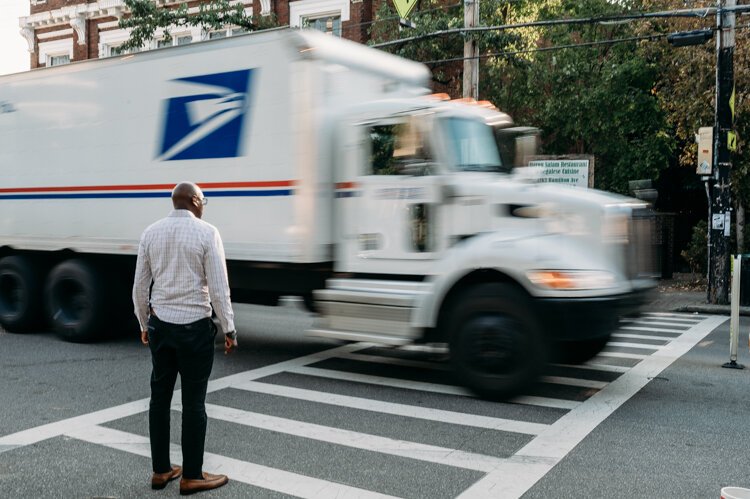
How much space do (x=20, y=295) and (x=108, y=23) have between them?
20869mm

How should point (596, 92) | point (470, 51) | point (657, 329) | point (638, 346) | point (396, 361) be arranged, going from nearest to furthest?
point (396, 361) → point (638, 346) → point (657, 329) → point (470, 51) → point (596, 92)

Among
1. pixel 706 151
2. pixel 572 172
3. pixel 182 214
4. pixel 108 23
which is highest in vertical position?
pixel 108 23

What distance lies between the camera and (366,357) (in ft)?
30.3

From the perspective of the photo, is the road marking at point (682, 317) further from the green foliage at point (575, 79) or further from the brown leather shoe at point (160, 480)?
the brown leather shoe at point (160, 480)

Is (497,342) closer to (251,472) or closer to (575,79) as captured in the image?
(251,472)

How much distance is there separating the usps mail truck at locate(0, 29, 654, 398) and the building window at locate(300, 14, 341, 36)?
1513 cm

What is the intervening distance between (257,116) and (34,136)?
4056mm

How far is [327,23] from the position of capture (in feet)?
81.0

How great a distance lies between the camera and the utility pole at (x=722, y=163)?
15570 mm

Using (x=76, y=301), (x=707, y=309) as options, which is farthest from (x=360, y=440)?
(x=707, y=309)

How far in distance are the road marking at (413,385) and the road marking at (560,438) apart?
273mm

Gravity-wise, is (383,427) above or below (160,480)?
below

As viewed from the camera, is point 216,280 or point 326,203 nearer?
point 216,280

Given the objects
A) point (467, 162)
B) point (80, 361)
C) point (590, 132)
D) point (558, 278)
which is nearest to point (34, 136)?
point (80, 361)
